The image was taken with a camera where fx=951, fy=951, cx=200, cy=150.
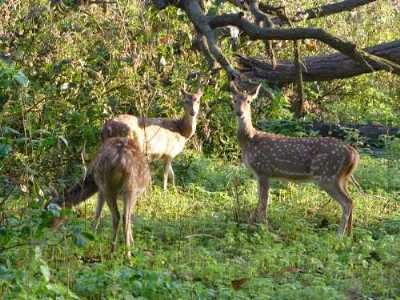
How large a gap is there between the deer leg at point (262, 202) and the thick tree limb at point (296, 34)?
5.95 feet

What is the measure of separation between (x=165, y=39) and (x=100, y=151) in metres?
3.78

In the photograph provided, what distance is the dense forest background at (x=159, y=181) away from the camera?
23.1ft

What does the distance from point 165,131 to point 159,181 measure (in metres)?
0.77

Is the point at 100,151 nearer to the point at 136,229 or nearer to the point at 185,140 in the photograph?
the point at 136,229

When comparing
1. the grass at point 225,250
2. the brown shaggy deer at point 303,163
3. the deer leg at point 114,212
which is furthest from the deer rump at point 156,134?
the deer leg at point 114,212

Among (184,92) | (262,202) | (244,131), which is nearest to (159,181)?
(184,92)

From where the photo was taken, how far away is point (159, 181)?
1252 cm

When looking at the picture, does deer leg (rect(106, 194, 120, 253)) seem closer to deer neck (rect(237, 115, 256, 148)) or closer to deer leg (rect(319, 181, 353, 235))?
deer leg (rect(319, 181, 353, 235))

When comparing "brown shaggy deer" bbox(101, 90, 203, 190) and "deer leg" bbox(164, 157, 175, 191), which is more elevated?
"brown shaggy deer" bbox(101, 90, 203, 190)

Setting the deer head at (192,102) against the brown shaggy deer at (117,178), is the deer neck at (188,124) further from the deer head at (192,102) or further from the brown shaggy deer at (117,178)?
the brown shaggy deer at (117,178)

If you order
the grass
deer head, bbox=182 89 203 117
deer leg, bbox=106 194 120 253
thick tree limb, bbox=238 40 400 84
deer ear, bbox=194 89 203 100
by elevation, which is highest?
thick tree limb, bbox=238 40 400 84

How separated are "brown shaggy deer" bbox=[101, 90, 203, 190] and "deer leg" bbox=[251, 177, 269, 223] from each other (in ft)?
4.79

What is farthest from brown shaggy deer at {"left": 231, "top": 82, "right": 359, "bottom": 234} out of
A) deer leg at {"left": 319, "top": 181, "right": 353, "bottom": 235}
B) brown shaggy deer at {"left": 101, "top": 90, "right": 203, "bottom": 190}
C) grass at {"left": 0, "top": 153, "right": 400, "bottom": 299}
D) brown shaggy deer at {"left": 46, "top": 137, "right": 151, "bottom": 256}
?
brown shaggy deer at {"left": 46, "top": 137, "right": 151, "bottom": 256}

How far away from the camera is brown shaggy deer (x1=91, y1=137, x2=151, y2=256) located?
8.80 m
